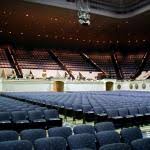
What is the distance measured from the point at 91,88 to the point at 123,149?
27.1 meters

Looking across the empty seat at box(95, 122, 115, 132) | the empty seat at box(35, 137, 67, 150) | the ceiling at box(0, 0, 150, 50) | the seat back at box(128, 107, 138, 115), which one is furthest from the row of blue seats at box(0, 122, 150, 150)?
the ceiling at box(0, 0, 150, 50)

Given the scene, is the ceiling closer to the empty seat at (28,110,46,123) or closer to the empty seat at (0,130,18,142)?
the empty seat at (28,110,46,123)

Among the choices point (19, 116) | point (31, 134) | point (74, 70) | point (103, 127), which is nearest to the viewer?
point (31, 134)

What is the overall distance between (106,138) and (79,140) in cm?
55

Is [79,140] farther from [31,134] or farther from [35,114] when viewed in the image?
[35,114]

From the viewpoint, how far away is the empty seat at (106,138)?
5688mm

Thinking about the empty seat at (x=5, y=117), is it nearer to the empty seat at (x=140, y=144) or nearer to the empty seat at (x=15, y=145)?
the empty seat at (x=15, y=145)

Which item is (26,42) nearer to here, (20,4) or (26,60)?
(26,60)

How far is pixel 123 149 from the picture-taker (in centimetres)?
482

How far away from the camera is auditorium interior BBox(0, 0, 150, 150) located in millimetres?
8836

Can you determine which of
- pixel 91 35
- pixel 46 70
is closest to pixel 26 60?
pixel 46 70

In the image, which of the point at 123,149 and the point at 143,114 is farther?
the point at 143,114

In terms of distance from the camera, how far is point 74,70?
37.6 m

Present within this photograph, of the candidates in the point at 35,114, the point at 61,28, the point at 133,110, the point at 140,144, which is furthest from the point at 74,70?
the point at 140,144
